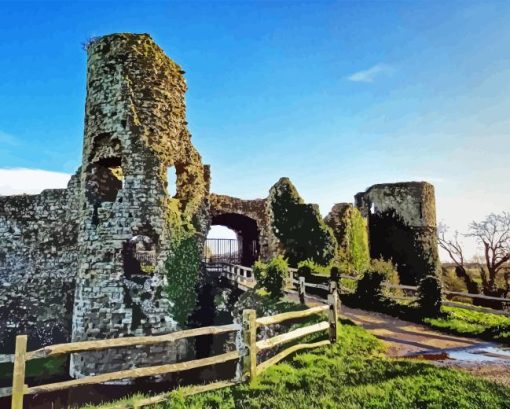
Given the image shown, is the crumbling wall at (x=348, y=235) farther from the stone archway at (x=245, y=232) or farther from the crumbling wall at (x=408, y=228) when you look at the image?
the stone archway at (x=245, y=232)

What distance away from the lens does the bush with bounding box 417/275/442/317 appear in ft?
42.2

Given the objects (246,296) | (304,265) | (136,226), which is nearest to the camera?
(136,226)

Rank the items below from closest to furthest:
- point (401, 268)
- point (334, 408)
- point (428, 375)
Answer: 1. point (334, 408)
2. point (428, 375)
3. point (401, 268)

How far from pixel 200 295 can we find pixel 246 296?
2133mm

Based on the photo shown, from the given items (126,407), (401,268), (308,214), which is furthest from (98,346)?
(401,268)

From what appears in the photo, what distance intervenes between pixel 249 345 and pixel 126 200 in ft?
27.3

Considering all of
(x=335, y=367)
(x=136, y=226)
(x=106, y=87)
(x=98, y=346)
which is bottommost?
(x=335, y=367)

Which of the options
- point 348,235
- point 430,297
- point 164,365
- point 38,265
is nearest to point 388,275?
point 430,297

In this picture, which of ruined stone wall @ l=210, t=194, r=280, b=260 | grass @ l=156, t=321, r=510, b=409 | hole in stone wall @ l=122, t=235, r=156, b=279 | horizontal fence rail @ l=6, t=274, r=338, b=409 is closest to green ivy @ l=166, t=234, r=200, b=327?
hole in stone wall @ l=122, t=235, r=156, b=279

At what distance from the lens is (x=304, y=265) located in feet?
58.9

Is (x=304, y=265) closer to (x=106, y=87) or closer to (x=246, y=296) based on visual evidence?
(x=246, y=296)

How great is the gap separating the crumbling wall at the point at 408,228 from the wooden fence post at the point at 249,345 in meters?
22.3

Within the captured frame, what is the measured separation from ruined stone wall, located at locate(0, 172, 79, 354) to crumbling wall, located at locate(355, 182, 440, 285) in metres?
19.9

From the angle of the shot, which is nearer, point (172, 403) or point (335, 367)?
point (172, 403)
